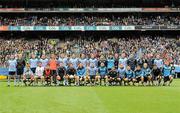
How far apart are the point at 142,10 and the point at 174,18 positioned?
460 cm

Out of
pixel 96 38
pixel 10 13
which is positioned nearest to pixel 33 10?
pixel 10 13

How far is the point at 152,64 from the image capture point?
94.4 ft

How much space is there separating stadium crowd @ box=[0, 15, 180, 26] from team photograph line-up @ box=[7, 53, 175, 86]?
96.0 ft

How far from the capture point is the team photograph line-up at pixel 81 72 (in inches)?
1053

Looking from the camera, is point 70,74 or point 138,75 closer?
point 70,74

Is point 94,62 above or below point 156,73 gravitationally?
above

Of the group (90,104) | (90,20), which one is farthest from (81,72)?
(90,20)

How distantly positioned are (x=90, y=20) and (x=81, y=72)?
31824 mm

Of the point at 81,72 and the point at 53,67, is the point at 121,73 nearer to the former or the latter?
the point at 81,72

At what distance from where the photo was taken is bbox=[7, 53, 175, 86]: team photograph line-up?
2673cm

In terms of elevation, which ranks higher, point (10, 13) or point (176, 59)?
point (10, 13)

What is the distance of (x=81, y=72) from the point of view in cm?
2689

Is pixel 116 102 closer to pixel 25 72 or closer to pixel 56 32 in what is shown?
pixel 25 72

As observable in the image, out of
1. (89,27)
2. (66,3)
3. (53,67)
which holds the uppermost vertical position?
(66,3)
